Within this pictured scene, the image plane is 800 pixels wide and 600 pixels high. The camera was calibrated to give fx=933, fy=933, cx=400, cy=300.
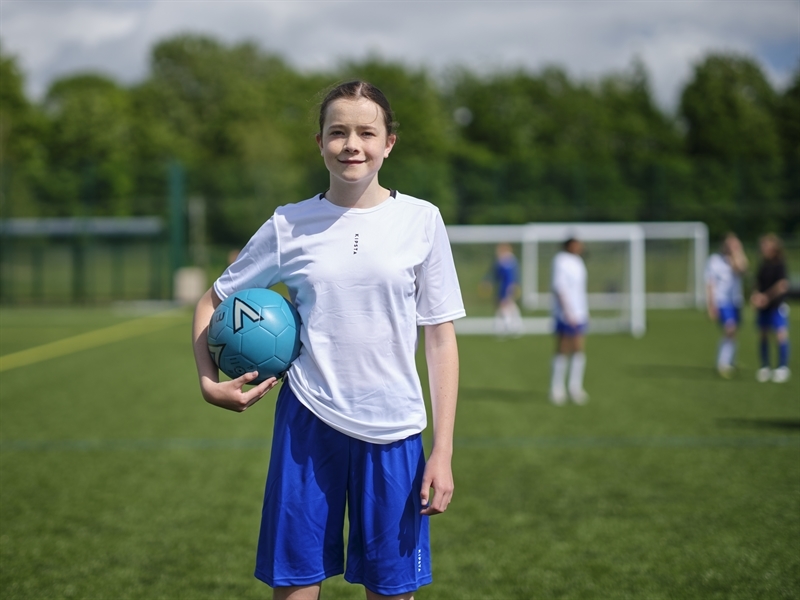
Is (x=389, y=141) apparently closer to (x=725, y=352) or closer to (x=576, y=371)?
(x=576, y=371)

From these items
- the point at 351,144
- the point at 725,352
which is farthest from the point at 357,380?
the point at 725,352

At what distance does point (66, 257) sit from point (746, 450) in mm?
28301

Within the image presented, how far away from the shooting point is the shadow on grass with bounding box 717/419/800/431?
9.07 m

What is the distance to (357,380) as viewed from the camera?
268 centimetres

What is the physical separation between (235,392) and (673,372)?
12164 mm

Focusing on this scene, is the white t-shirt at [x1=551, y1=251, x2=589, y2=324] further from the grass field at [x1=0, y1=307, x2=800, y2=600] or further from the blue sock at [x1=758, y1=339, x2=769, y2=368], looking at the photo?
the blue sock at [x1=758, y1=339, x2=769, y2=368]

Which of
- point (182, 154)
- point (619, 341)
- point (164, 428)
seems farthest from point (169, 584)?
point (182, 154)

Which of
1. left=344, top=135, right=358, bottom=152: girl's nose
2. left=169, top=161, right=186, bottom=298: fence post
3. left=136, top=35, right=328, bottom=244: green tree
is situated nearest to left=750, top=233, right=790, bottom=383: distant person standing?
left=344, top=135, right=358, bottom=152: girl's nose

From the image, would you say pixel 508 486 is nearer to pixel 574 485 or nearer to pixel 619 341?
pixel 574 485

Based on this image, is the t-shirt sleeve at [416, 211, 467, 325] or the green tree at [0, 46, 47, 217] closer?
the t-shirt sleeve at [416, 211, 467, 325]

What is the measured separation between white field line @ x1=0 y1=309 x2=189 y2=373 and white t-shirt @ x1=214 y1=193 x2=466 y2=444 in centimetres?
1326

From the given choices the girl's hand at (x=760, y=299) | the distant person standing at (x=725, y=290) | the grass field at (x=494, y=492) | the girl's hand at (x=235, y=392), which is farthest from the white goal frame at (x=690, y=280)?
the girl's hand at (x=235, y=392)

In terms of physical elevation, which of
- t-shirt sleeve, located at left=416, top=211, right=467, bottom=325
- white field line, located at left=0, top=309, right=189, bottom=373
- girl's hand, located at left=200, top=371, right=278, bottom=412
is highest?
t-shirt sleeve, located at left=416, top=211, right=467, bottom=325

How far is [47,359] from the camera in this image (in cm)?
1609
